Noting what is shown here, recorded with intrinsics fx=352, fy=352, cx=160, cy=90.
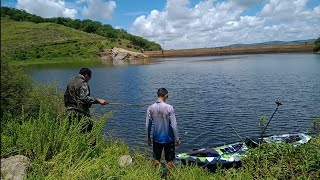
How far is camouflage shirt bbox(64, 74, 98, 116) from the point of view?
1031cm

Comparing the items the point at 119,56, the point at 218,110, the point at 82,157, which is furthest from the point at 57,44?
the point at 82,157

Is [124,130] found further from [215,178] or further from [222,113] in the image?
[215,178]

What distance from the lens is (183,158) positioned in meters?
12.4

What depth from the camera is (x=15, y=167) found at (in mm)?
6945

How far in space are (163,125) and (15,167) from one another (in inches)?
164

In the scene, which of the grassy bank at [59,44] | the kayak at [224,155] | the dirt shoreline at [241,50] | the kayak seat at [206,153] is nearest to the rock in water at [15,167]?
the kayak at [224,155]

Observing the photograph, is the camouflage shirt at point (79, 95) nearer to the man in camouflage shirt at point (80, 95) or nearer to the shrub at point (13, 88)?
the man in camouflage shirt at point (80, 95)

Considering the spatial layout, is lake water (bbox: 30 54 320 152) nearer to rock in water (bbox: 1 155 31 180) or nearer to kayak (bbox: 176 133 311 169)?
kayak (bbox: 176 133 311 169)

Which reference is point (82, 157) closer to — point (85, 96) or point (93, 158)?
point (93, 158)

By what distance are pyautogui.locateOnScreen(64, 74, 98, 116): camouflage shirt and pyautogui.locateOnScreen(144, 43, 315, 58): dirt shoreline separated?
129 meters

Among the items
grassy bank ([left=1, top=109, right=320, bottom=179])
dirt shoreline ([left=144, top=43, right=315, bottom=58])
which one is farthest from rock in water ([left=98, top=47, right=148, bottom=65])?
grassy bank ([left=1, top=109, right=320, bottom=179])

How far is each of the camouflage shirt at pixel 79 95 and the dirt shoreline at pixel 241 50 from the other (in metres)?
129

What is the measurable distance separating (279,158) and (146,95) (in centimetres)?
2913

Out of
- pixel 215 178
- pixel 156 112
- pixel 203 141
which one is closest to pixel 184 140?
pixel 203 141
